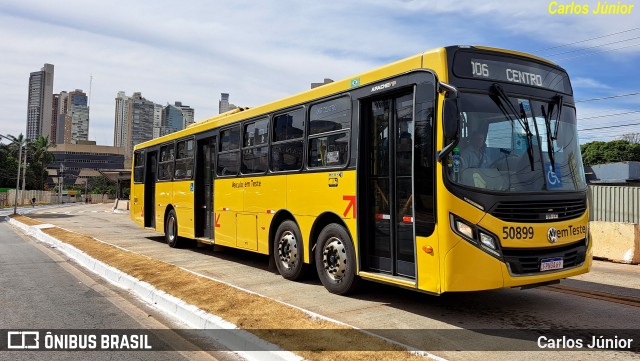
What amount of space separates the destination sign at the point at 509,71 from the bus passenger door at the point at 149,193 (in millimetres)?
12532

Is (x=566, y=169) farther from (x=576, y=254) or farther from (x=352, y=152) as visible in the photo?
(x=352, y=152)

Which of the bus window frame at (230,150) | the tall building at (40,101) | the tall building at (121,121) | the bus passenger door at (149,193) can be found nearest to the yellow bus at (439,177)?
the bus window frame at (230,150)

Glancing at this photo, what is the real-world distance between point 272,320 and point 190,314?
1.29 m

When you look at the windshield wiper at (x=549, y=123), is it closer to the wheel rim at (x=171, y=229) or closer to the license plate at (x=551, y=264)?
the license plate at (x=551, y=264)

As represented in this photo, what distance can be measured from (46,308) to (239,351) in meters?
3.61

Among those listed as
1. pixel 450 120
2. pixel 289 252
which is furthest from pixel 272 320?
pixel 450 120

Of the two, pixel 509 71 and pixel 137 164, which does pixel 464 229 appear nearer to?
pixel 509 71

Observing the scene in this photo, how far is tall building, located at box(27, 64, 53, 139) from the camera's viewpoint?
16925cm

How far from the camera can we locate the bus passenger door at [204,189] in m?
11.9

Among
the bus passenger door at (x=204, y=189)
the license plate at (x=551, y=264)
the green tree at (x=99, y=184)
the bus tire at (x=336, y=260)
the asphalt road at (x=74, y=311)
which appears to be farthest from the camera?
the green tree at (x=99, y=184)

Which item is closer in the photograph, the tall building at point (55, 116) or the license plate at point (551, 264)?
the license plate at point (551, 264)

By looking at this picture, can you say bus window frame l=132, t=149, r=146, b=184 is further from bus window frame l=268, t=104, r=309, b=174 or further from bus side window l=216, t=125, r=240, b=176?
bus window frame l=268, t=104, r=309, b=174

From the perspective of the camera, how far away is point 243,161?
10062 mm

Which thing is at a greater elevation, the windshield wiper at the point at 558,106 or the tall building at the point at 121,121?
the tall building at the point at 121,121
